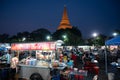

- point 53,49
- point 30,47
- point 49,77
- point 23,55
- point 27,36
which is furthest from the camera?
point 27,36

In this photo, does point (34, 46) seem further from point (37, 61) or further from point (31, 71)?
point (31, 71)

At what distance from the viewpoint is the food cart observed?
9.39 m

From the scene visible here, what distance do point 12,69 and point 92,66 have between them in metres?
6.66

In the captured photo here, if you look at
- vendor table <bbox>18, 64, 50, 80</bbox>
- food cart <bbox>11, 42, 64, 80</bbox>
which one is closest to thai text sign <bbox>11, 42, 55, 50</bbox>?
food cart <bbox>11, 42, 64, 80</bbox>

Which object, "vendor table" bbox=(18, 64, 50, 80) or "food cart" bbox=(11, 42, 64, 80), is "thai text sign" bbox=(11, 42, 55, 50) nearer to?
"food cart" bbox=(11, 42, 64, 80)

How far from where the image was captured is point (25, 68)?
9922 mm

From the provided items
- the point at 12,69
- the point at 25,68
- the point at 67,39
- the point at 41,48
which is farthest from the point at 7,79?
the point at 67,39

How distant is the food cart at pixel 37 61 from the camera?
939 centimetres

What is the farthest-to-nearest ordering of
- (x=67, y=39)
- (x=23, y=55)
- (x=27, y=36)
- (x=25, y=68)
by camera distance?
(x=27, y=36), (x=67, y=39), (x=23, y=55), (x=25, y=68)

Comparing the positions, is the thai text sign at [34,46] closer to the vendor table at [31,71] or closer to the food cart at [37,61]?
the food cart at [37,61]

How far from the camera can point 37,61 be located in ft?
32.7

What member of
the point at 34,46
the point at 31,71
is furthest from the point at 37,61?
the point at 34,46

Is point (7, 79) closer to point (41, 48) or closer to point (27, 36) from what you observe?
point (41, 48)

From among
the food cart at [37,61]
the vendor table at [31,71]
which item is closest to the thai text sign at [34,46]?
the food cart at [37,61]
